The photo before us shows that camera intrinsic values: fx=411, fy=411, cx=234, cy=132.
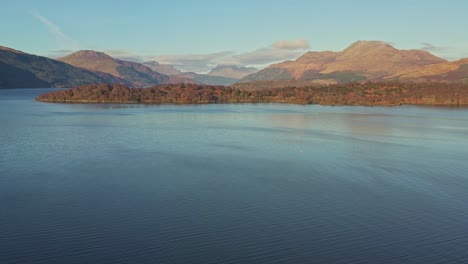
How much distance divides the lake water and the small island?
49357 millimetres

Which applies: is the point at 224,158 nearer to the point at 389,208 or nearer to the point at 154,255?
the point at 389,208

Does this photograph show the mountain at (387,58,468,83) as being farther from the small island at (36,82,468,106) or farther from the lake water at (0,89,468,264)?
the lake water at (0,89,468,264)

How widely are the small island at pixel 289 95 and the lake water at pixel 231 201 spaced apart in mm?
49357

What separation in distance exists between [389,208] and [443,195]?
2879 millimetres

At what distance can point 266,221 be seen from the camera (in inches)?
458

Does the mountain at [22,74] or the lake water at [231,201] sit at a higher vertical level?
the mountain at [22,74]

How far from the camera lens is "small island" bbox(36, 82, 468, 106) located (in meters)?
71.6

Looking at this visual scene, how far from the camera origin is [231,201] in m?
13.4

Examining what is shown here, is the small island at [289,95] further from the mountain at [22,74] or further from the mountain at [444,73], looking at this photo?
the mountain at [22,74]

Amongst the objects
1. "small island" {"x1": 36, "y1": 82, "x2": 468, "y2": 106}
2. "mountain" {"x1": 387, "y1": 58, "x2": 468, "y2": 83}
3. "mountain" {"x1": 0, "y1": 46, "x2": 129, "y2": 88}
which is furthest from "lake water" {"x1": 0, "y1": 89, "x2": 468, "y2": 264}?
"mountain" {"x1": 0, "y1": 46, "x2": 129, "y2": 88}

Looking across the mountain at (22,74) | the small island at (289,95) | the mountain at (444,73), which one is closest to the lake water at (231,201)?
the small island at (289,95)

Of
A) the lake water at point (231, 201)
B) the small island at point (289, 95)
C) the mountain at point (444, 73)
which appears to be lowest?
the lake water at point (231, 201)

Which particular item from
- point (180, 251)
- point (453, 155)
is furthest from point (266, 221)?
point (453, 155)

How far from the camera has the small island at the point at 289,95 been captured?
7162 cm
